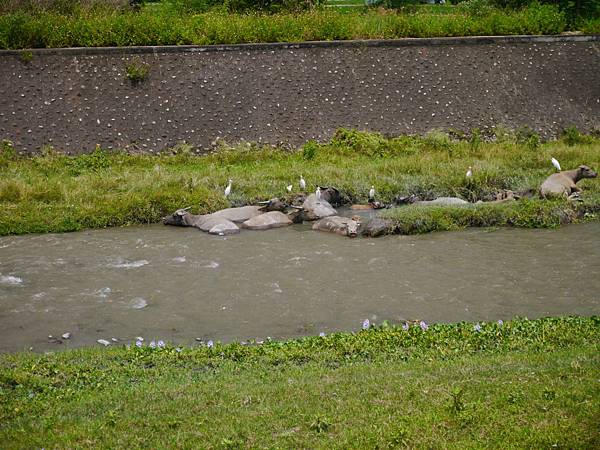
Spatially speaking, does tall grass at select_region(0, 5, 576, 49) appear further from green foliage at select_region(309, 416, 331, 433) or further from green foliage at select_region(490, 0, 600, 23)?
green foliage at select_region(309, 416, 331, 433)

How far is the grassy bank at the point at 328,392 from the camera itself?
5957mm

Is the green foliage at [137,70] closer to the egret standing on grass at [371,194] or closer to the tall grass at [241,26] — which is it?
the tall grass at [241,26]

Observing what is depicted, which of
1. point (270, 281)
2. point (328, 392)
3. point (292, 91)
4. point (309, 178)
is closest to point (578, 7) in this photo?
point (292, 91)

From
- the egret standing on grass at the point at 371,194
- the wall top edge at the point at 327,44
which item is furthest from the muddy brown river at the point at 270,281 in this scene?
the wall top edge at the point at 327,44

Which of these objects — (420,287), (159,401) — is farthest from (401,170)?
(159,401)

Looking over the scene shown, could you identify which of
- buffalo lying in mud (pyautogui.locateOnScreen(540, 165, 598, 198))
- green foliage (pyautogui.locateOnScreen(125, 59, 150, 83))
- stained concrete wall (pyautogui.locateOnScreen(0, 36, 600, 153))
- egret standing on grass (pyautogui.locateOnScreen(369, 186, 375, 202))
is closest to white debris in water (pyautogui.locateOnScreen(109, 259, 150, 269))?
egret standing on grass (pyautogui.locateOnScreen(369, 186, 375, 202))

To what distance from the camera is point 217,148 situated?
65.6 ft

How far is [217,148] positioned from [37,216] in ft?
19.3

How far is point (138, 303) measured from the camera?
36.5 ft

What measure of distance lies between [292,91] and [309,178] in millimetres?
4408

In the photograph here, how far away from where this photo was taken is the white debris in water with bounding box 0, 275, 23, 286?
39.4 feet

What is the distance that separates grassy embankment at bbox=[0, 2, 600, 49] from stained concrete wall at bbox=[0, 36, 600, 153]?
0.62m

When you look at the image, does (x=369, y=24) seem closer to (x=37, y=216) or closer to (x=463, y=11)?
(x=463, y=11)

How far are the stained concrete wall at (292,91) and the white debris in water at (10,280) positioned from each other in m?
7.49
